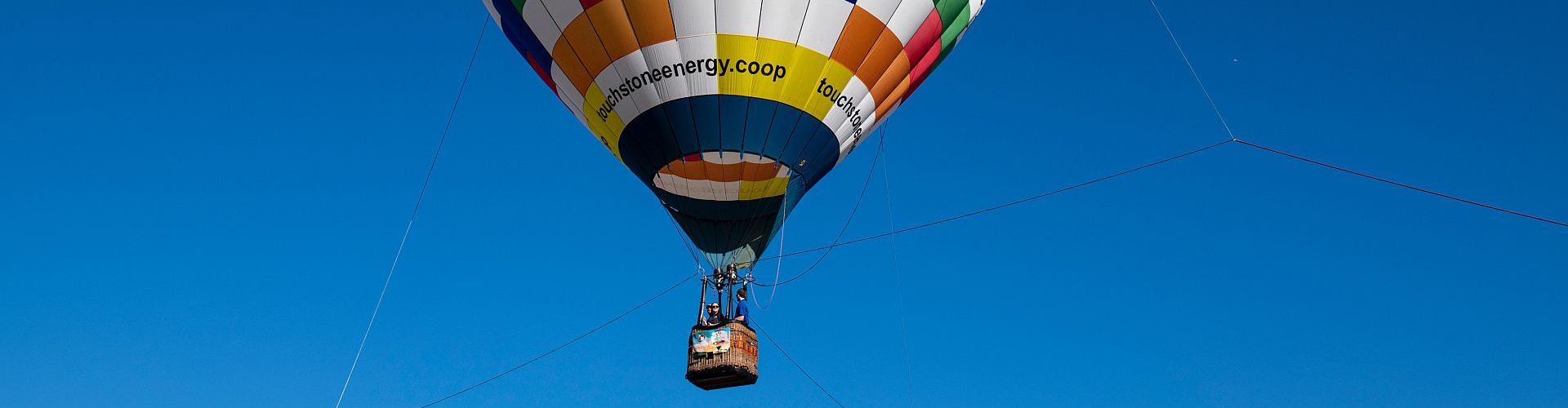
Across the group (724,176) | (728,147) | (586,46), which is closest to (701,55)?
(728,147)

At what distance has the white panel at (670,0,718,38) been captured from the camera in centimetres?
1078

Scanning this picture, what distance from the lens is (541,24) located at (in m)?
11.5

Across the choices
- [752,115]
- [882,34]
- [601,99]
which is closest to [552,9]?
[601,99]

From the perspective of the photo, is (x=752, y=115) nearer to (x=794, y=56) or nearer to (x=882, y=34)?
(x=794, y=56)

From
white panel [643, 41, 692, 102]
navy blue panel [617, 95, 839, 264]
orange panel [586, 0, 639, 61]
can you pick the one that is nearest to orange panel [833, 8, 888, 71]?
navy blue panel [617, 95, 839, 264]

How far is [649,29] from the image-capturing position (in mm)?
10883

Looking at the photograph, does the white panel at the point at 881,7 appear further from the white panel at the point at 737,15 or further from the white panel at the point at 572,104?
the white panel at the point at 572,104

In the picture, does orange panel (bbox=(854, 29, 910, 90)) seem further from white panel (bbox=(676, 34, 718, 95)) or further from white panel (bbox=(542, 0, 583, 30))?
white panel (bbox=(542, 0, 583, 30))

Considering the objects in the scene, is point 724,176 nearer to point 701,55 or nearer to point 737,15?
point 701,55

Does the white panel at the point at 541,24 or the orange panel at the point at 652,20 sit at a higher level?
the white panel at the point at 541,24

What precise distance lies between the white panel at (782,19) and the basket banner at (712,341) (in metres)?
2.51

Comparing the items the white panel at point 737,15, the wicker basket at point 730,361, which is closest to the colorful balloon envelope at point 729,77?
the white panel at point 737,15

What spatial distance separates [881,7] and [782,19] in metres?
0.93

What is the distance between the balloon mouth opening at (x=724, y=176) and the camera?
11477 mm
